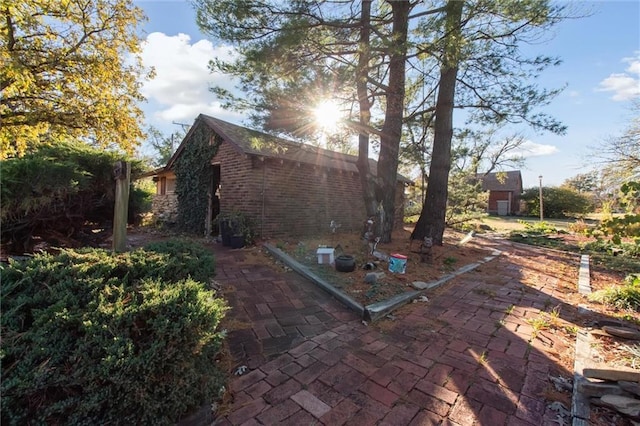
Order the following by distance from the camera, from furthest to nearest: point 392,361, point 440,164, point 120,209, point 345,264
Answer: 1. point 440,164
2. point 345,264
3. point 120,209
4. point 392,361

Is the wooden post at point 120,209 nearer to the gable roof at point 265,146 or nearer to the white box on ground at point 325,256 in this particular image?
the white box on ground at point 325,256

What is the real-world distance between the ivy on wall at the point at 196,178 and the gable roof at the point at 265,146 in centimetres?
34

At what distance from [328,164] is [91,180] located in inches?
273

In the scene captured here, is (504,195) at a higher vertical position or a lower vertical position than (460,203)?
higher

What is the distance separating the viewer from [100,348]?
4.75 ft

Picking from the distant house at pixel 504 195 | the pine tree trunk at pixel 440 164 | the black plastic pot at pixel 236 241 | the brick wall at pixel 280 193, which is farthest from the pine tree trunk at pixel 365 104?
the distant house at pixel 504 195

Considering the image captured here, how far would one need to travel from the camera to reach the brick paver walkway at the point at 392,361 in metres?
1.90

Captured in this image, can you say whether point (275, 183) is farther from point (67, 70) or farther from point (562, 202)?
point (562, 202)

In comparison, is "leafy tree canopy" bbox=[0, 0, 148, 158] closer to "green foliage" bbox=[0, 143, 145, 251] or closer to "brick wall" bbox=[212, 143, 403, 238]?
"green foliage" bbox=[0, 143, 145, 251]

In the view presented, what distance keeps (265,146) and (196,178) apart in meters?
3.67

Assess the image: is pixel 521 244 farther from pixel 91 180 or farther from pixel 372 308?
pixel 91 180

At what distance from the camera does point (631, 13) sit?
15.1 ft

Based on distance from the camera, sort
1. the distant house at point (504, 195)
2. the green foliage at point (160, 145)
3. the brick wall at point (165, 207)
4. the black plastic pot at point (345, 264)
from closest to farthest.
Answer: the black plastic pot at point (345, 264) < the brick wall at point (165, 207) < the green foliage at point (160, 145) < the distant house at point (504, 195)

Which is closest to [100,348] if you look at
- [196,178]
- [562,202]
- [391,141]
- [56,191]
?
[56,191]
